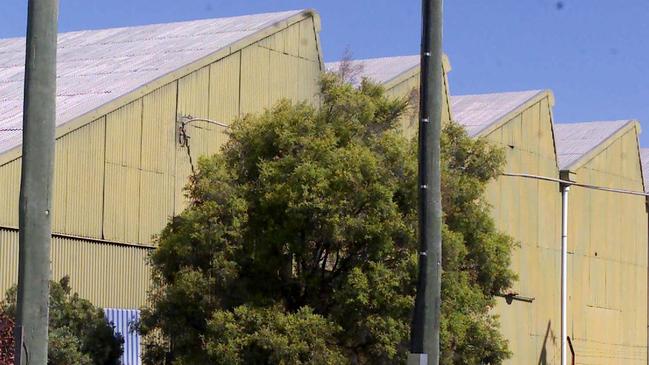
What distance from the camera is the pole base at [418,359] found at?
16266 mm

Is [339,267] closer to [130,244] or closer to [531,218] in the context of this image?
[130,244]

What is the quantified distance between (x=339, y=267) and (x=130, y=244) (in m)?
10.2

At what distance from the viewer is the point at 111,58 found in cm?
3650

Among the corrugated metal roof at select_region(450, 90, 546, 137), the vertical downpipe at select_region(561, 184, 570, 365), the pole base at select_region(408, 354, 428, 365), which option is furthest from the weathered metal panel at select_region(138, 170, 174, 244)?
the vertical downpipe at select_region(561, 184, 570, 365)

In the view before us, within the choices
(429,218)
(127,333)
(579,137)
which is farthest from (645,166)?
(429,218)

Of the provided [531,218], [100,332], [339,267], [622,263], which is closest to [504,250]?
[339,267]

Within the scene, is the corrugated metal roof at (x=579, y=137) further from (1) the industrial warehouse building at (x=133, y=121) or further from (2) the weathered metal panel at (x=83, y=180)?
(2) the weathered metal panel at (x=83, y=180)

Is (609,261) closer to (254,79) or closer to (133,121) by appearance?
(254,79)

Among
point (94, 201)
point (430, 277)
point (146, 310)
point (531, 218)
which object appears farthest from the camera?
point (531, 218)

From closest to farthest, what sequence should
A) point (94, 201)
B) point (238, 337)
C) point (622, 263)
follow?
point (238, 337)
point (94, 201)
point (622, 263)

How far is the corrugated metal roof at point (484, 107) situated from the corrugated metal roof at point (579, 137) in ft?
11.0

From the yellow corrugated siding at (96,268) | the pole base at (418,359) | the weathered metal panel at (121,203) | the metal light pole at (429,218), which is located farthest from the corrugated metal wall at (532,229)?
the pole base at (418,359)

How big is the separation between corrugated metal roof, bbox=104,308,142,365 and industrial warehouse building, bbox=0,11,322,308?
3.08 ft

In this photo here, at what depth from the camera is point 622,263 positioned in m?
53.6
